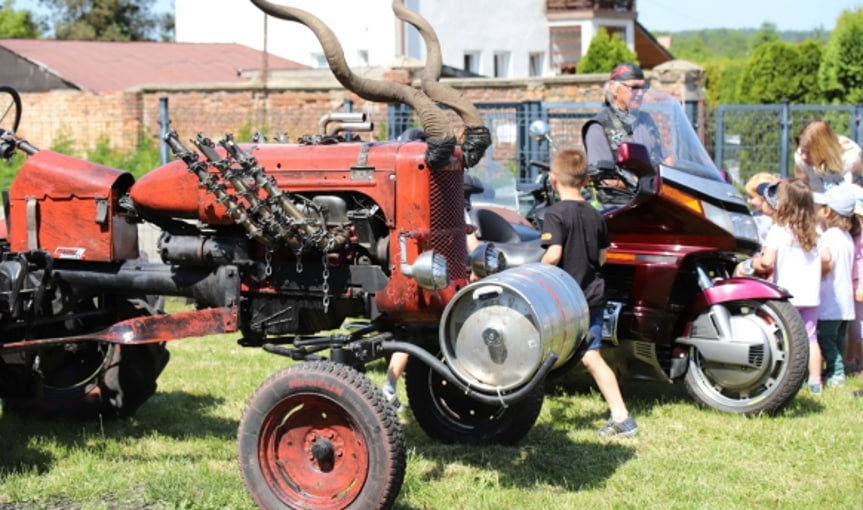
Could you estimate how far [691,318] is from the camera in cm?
705

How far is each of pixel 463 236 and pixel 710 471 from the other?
1.74m

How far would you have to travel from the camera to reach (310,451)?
196 inches

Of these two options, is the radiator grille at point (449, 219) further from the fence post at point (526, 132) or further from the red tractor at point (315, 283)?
the fence post at point (526, 132)

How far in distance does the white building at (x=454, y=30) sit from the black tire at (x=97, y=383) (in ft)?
90.6

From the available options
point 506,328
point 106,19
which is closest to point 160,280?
point 506,328

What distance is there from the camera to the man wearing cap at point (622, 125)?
7.18 m

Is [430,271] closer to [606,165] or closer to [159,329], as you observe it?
[159,329]

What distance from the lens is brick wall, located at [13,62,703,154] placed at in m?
19.0

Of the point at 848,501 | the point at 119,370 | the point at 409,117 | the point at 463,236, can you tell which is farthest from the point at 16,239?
the point at 409,117

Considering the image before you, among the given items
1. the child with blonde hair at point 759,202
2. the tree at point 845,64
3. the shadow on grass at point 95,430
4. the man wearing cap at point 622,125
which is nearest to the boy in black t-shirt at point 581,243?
the man wearing cap at point 622,125

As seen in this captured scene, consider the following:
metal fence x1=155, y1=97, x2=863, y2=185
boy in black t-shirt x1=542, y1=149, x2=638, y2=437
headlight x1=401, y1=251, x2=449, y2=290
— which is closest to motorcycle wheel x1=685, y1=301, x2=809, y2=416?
boy in black t-shirt x1=542, y1=149, x2=638, y2=437

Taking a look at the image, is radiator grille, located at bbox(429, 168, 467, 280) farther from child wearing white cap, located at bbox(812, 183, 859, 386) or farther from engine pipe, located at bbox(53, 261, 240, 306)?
child wearing white cap, located at bbox(812, 183, 859, 386)

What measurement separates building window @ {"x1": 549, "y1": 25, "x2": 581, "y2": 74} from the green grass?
35.3 metres

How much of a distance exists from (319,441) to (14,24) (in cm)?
4799
